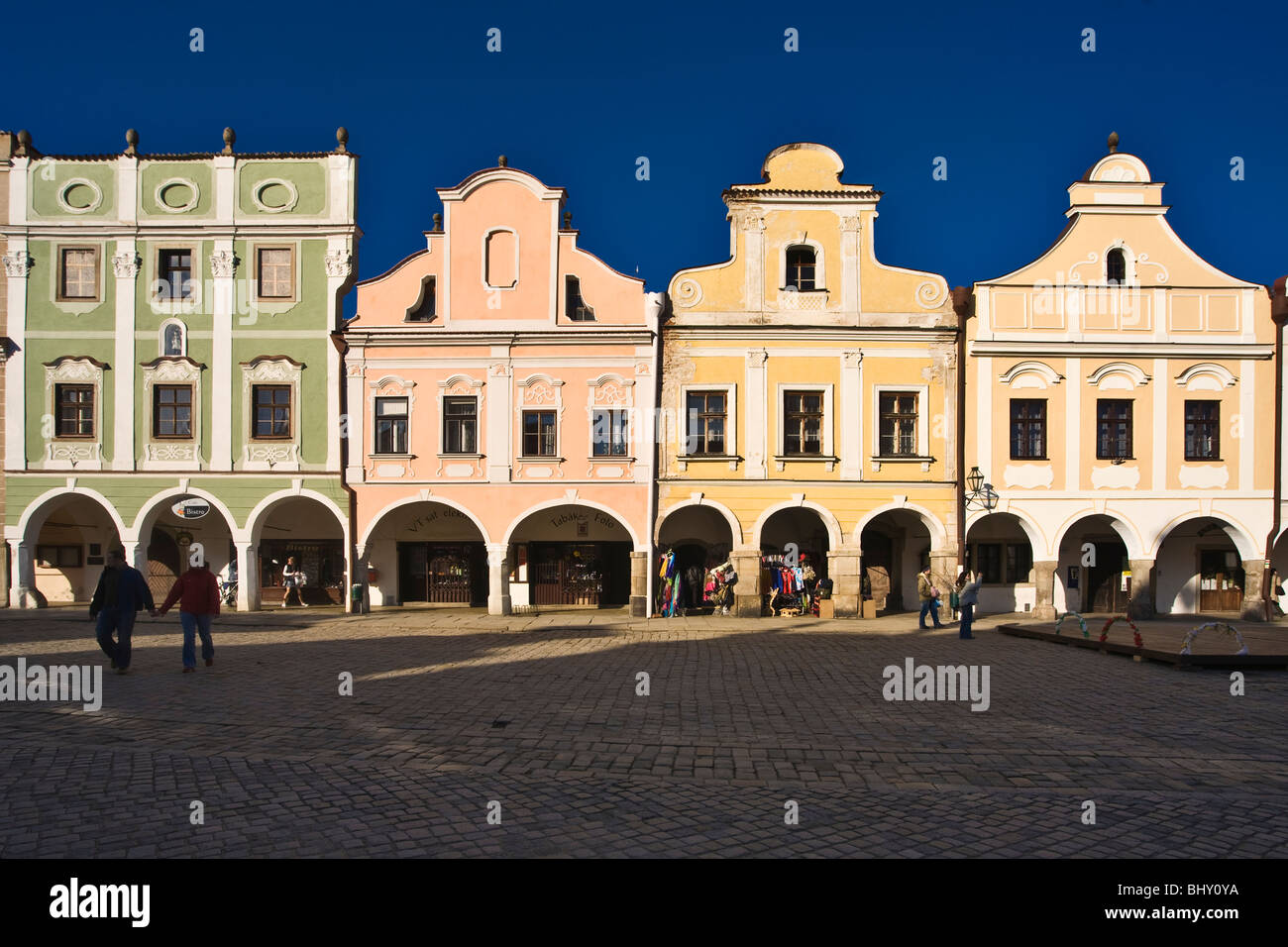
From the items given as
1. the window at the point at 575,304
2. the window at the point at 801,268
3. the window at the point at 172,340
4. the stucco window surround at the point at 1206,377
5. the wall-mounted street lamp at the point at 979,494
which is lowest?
the wall-mounted street lamp at the point at 979,494

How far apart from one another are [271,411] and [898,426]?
55.1 feet

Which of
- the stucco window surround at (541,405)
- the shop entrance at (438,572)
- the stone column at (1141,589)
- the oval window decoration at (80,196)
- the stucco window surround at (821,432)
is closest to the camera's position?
the stucco window surround at (821,432)

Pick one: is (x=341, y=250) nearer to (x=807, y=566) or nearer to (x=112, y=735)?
(x=807, y=566)

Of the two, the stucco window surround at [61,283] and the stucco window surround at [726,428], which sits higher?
the stucco window surround at [61,283]

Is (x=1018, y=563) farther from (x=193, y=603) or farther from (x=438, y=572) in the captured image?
(x=193, y=603)

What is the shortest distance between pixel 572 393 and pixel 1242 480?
17.6 metres

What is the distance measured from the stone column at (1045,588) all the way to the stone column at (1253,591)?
4.87 meters

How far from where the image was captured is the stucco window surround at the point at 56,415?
25031 mm

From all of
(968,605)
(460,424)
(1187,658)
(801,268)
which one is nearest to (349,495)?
(460,424)

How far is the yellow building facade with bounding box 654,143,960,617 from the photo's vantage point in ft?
78.1

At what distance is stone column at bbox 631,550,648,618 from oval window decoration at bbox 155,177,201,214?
15582 millimetres

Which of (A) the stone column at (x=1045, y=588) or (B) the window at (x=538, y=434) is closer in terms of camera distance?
(A) the stone column at (x=1045, y=588)

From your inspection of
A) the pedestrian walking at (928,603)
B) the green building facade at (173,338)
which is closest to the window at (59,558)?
the green building facade at (173,338)

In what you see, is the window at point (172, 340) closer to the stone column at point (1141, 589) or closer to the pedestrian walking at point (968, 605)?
the pedestrian walking at point (968, 605)
